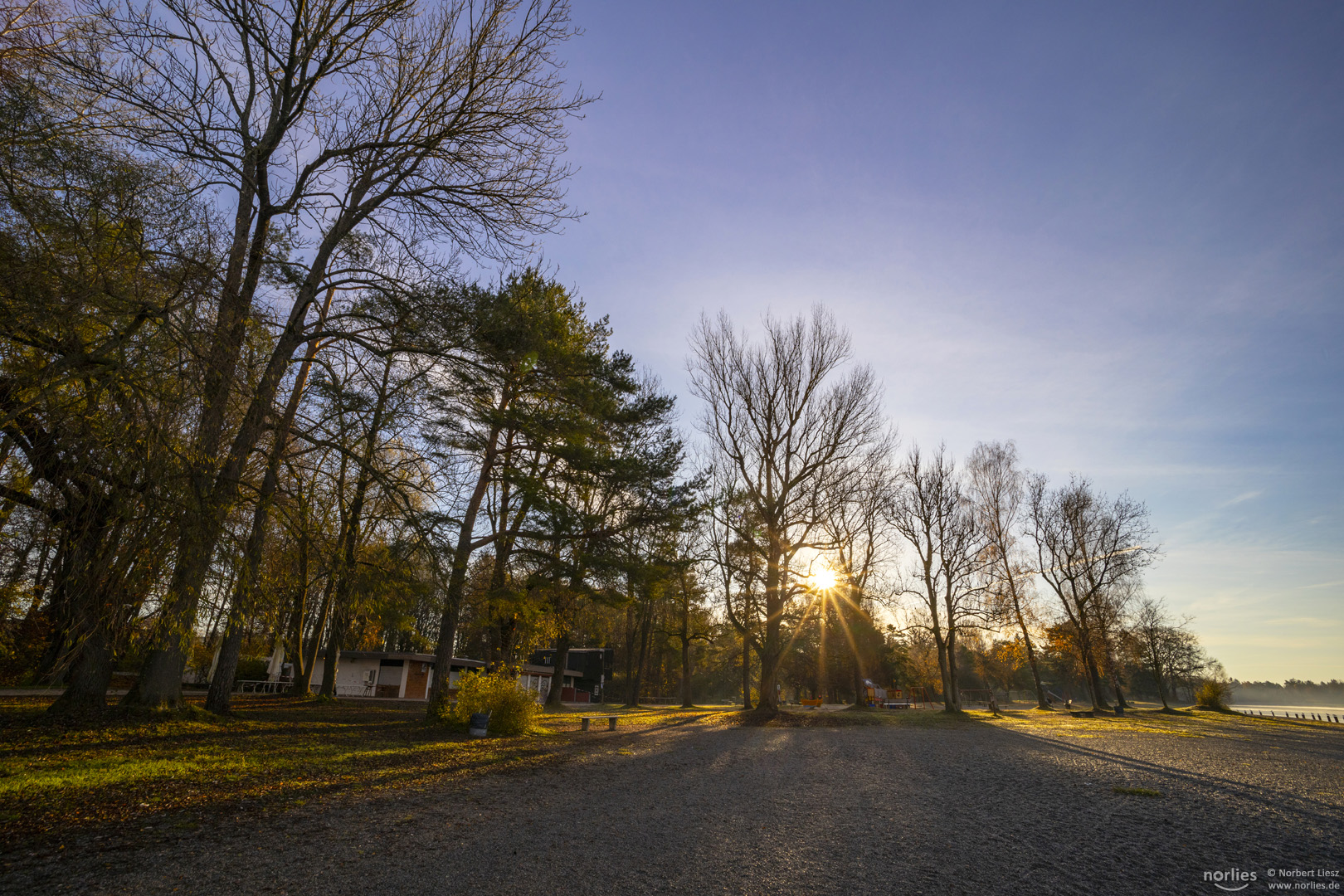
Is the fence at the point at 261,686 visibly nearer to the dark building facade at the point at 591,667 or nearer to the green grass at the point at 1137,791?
the dark building facade at the point at 591,667

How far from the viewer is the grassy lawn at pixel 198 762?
5.55 m

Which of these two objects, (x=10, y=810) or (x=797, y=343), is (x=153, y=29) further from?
(x=797, y=343)

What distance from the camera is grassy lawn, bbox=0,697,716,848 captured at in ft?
18.2

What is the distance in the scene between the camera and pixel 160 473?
13.9 ft

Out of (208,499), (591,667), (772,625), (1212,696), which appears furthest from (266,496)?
(1212,696)

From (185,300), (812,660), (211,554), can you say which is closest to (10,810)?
(211,554)

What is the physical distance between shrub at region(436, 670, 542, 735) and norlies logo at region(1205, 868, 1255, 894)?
12.4m

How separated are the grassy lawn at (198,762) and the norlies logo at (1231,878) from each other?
854cm

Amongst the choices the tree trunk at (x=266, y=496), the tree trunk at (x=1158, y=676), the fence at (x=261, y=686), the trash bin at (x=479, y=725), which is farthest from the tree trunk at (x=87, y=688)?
the tree trunk at (x=1158, y=676)

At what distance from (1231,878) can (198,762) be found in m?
11.2

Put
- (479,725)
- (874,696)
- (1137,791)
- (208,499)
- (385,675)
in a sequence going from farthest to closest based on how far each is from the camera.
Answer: (874,696)
(385,675)
(479,725)
(1137,791)
(208,499)

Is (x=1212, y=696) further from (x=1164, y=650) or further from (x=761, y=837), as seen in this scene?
(x=761, y=837)

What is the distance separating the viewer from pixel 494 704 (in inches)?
543

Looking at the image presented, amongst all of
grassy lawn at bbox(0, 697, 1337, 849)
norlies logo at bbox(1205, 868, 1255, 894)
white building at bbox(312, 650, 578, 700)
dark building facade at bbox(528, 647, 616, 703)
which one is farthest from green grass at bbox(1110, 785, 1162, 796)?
dark building facade at bbox(528, 647, 616, 703)
